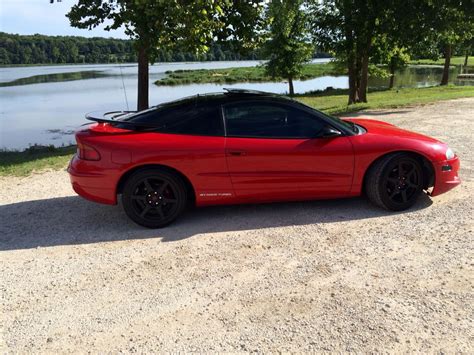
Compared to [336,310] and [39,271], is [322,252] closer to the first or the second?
[336,310]

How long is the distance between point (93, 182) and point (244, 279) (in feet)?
6.89

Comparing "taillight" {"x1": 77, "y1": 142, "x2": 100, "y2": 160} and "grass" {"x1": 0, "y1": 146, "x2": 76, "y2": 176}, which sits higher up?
"taillight" {"x1": 77, "y1": 142, "x2": 100, "y2": 160}

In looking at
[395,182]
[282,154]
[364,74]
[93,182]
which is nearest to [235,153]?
→ [282,154]

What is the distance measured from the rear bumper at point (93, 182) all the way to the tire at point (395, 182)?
2869 mm

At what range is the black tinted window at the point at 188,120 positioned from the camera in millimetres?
4738

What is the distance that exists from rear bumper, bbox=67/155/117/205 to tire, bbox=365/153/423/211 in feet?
9.41

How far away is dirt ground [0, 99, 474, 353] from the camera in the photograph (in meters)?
2.84

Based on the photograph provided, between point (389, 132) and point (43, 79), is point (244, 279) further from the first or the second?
point (43, 79)

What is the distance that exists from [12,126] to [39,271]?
18749mm

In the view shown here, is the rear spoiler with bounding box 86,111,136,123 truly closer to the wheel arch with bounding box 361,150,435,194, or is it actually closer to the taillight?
the taillight

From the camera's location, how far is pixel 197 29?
918cm

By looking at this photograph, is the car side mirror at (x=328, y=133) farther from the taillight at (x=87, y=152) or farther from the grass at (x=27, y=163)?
the grass at (x=27, y=163)

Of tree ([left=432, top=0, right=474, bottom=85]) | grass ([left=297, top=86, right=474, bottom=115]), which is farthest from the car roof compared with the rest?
tree ([left=432, top=0, right=474, bottom=85])

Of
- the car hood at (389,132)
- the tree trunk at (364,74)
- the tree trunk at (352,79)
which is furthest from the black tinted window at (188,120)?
the tree trunk at (352,79)
